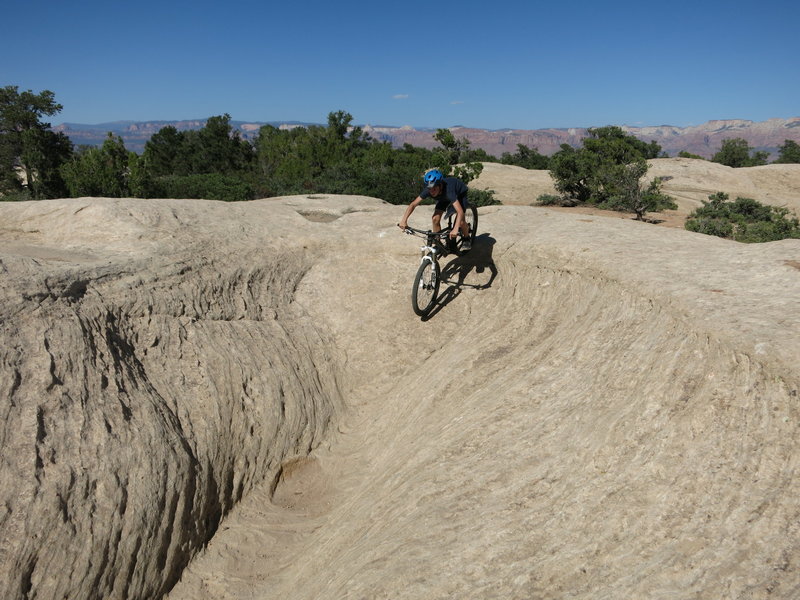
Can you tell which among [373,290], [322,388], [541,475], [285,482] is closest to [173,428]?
[285,482]

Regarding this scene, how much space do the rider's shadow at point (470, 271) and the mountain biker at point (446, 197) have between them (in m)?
1.19

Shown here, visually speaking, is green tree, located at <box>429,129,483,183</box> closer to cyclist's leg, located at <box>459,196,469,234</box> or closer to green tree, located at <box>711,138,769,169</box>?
cyclist's leg, located at <box>459,196,469,234</box>

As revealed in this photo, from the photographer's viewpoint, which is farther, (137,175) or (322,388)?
(137,175)

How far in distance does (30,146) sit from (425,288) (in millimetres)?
33591

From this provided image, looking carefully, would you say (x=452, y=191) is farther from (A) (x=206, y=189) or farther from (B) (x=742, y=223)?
(A) (x=206, y=189)

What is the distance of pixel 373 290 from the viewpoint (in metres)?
10.5

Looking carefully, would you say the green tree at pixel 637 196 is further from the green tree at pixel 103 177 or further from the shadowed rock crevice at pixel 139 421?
the green tree at pixel 103 177

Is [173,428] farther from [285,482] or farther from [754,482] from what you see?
[754,482]

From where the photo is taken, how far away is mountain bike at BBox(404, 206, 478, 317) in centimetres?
903

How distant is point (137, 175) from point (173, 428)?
71.6 ft

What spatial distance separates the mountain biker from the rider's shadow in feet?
3.90

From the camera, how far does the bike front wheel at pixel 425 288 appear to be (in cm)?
A: 906

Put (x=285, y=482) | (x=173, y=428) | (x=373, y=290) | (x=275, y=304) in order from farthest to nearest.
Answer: (x=373, y=290) → (x=275, y=304) → (x=285, y=482) → (x=173, y=428)

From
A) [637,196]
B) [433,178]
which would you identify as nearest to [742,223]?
[637,196]
